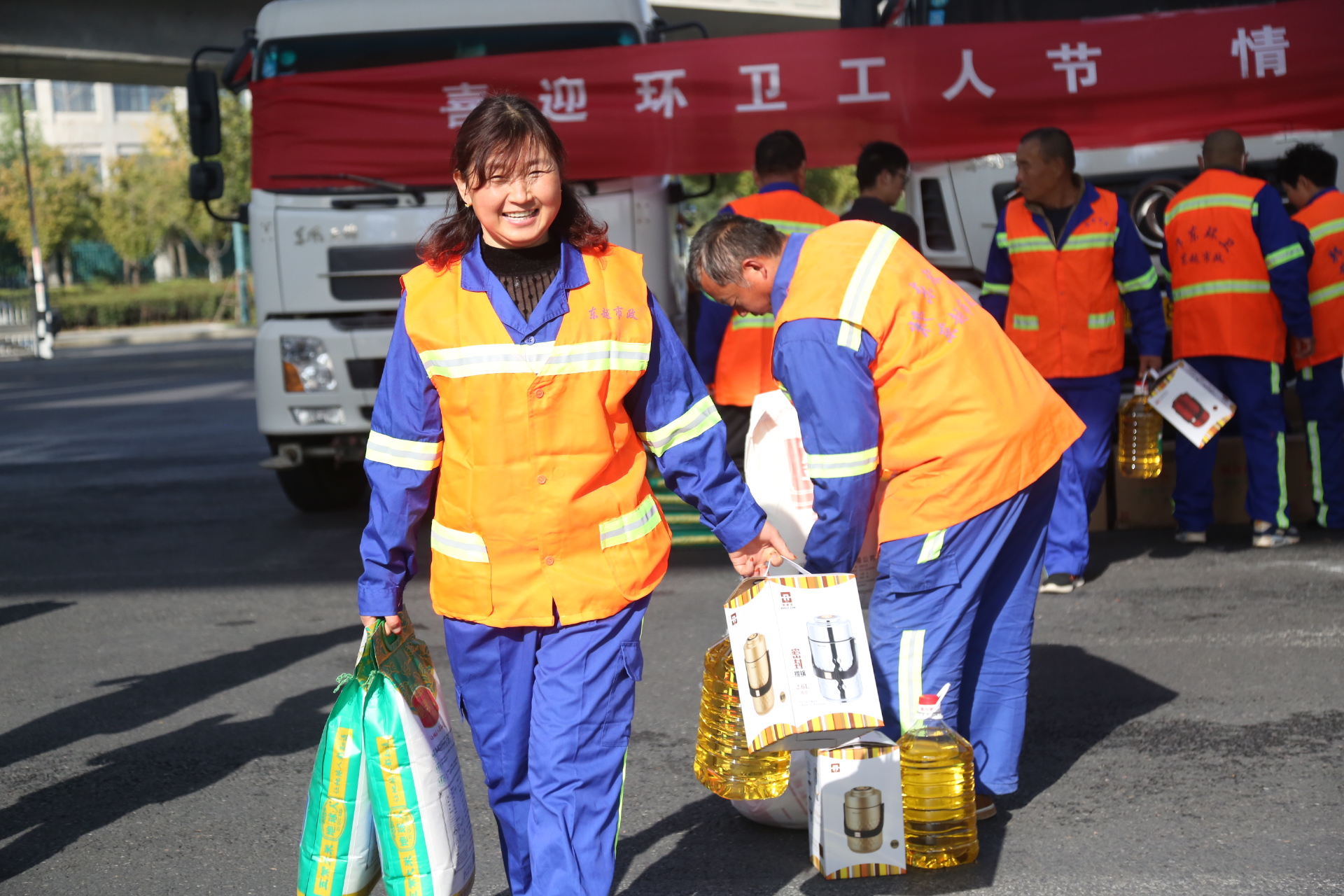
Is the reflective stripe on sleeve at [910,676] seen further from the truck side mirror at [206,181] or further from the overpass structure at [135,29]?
the overpass structure at [135,29]

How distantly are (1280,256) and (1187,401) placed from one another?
0.91m

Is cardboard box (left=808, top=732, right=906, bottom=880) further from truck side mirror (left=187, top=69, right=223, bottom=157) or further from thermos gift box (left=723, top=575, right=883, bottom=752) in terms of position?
truck side mirror (left=187, top=69, right=223, bottom=157)

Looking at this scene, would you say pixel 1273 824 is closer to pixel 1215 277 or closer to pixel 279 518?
pixel 1215 277

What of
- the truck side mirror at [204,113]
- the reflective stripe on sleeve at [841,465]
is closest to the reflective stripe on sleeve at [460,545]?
the reflective stripe on sleeve at [841,465]

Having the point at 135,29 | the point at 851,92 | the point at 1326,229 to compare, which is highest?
the point at 135,29

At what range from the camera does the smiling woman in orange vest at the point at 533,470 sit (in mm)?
2898

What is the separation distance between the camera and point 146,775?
179 inches

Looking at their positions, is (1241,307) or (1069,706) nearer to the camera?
(1069,706)

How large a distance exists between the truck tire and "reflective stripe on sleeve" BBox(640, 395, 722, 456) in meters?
6.38

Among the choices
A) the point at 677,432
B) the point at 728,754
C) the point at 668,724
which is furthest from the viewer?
the point at 668,724

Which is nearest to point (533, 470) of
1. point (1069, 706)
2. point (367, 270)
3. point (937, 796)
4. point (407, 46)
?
point (937, 796)

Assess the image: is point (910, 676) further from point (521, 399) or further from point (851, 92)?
point (851, 92)

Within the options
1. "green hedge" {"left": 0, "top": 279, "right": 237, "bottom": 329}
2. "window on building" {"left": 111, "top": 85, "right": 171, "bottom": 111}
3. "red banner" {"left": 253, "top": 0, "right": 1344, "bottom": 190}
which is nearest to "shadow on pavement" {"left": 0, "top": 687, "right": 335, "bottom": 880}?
"red banner" {"left": 253, "top": 0, "right": 1344, "bottom": 190}

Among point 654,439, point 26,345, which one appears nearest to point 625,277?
point 654,439
